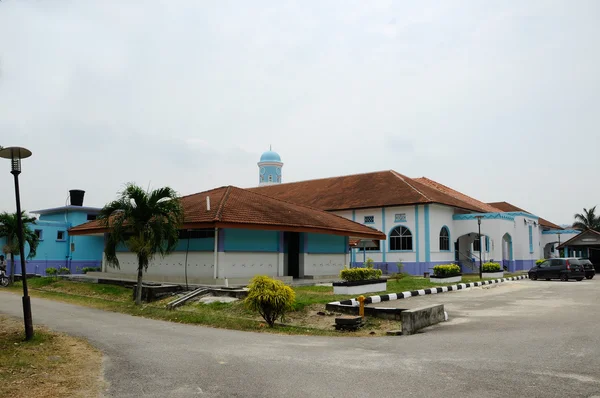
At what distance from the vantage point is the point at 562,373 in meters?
6.10

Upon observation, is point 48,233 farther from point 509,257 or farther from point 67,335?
point 509,257

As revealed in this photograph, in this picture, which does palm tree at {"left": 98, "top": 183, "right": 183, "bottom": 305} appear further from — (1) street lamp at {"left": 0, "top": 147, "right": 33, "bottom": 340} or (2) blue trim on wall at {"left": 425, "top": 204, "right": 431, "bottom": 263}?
(2) blue trim on wall at {"left": 425, "top": 204, "right": 431, "bottom": 263}

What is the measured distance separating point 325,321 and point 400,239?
20.3 meters

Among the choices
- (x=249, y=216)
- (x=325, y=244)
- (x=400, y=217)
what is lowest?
(x=325, y=244)

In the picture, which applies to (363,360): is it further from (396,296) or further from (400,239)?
(400,239)

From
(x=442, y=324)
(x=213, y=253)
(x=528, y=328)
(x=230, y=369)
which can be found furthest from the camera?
(x=213, y=253)

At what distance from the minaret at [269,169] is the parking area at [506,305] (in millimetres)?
34383

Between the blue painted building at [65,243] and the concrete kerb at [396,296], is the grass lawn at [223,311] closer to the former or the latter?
the concrete kerb at [396,296]

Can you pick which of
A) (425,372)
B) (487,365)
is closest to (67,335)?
(425,372)

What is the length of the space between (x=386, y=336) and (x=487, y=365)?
3292 millimetres

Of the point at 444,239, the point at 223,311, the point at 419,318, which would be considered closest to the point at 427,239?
the point at 444,239

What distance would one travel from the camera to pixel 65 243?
34.2 metres

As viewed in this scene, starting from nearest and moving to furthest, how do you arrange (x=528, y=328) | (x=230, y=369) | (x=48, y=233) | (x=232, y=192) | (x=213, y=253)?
(x=230, y=369), (x=528, y=328), (x=213, y=253), (x=232, y=192), (x=48, y=233)

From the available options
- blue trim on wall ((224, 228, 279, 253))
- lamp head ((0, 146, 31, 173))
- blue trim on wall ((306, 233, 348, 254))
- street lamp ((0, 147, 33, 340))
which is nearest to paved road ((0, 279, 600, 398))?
street lamp ((0, 147, 33, 340))
